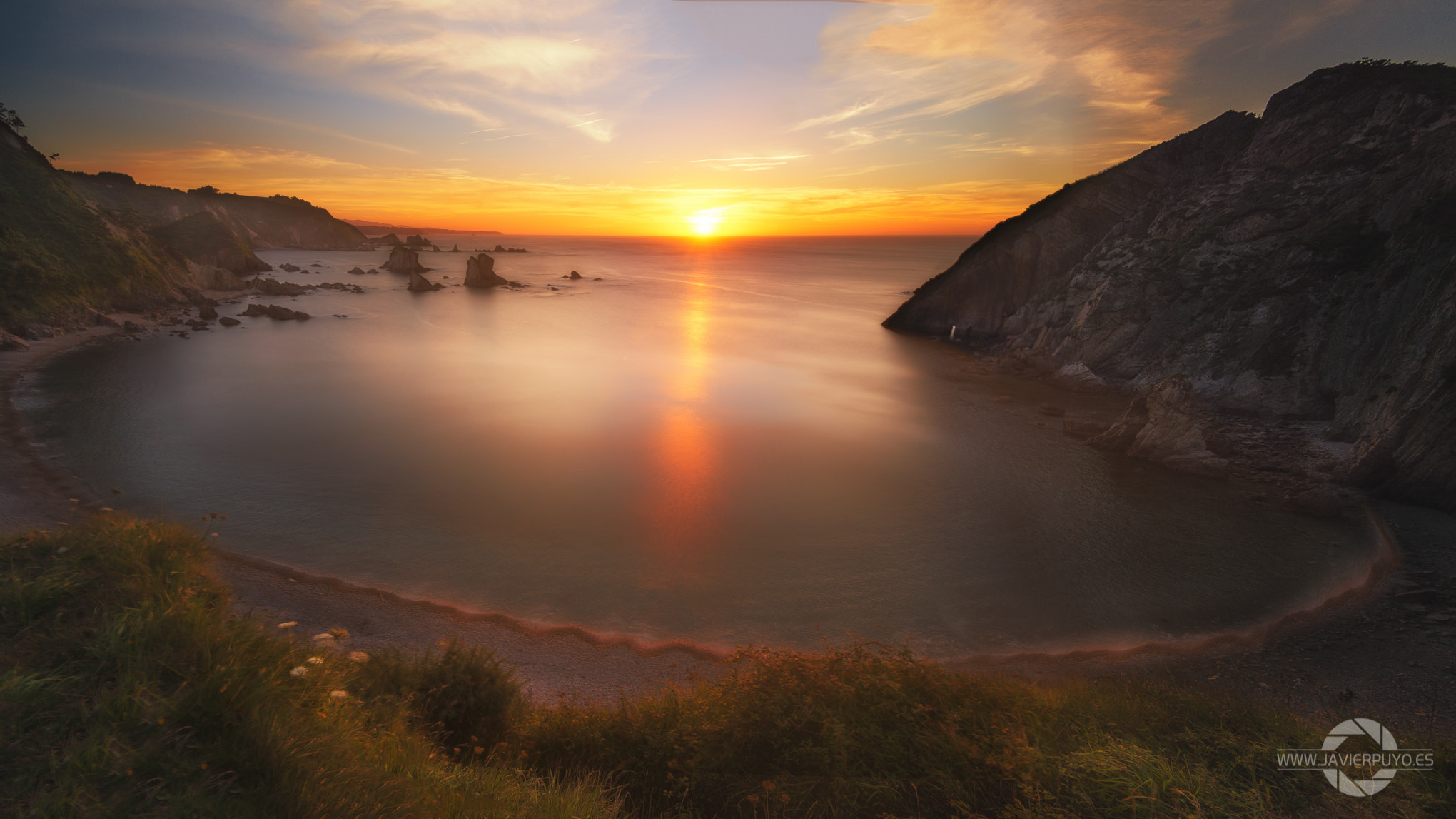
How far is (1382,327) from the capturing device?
2158 centimetres

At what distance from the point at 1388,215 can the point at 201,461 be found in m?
46.3

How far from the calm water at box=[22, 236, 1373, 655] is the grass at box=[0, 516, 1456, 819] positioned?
508 cm

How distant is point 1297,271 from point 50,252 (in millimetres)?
69881

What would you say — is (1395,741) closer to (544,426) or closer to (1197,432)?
(1197,432)

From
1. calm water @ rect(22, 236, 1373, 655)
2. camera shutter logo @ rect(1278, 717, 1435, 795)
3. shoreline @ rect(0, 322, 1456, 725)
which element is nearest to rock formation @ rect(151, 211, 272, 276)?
calm water @ rect(22, 236, 1373, 655)

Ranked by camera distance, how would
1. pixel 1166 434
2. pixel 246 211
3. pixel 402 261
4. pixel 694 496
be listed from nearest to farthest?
pixel 694 496, pixel 1166 434, pixel 402 261, pixel 246 211

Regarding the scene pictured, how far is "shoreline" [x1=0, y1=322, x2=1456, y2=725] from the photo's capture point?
33.4 feet

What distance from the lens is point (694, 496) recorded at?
1858cm

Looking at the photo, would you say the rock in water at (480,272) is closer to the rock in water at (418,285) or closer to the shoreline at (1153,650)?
the rock in water at (418,285)

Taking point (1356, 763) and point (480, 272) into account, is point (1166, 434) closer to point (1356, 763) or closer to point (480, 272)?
point (1356, 763)

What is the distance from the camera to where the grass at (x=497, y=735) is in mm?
3906

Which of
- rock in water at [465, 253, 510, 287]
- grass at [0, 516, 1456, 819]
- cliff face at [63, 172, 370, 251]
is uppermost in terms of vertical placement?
cliff face at [63, 172, 370, 251]

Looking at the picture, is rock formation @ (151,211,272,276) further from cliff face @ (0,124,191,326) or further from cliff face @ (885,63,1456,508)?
cliff face @ (885,63,1456,508)

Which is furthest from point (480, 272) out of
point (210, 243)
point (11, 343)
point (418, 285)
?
point (11, 343)
